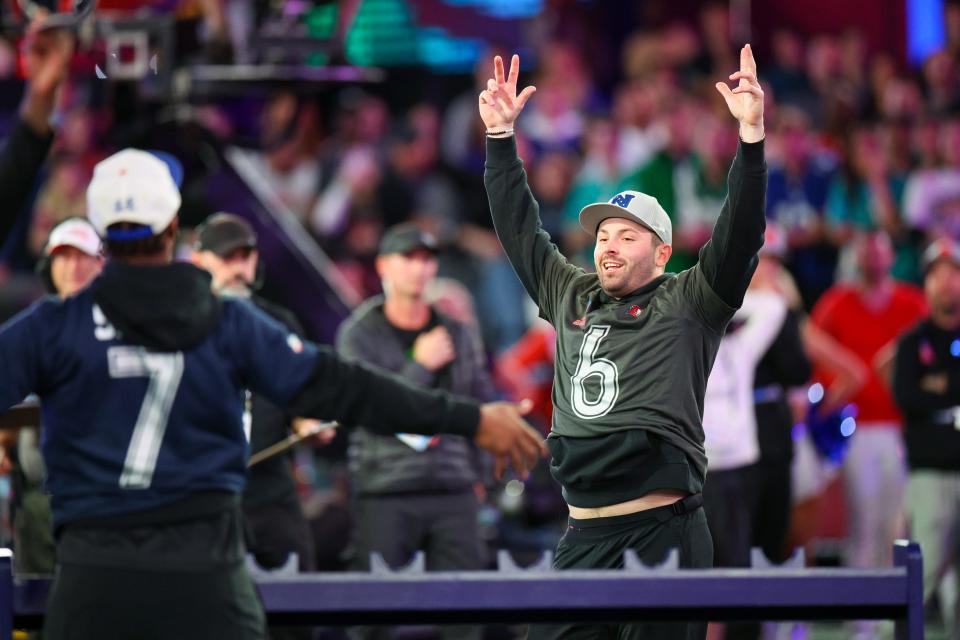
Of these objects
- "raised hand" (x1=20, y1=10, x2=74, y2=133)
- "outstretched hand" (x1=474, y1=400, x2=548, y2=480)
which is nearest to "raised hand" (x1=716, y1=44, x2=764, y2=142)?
Result: "outstretched hand" (x1=474, y1=400, x2=548, y2=480)

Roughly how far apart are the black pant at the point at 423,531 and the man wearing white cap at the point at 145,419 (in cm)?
333

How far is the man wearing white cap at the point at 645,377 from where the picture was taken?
5.21 m

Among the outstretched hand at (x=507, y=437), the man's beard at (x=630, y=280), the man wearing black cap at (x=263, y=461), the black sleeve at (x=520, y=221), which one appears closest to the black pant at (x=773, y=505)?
the man wearing black cap at (x=263, y=461)

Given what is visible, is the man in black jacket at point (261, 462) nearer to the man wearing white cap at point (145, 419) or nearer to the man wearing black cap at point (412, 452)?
the man wearing black cap at point (412, 452)

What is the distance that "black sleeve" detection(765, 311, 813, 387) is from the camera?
8.77 meters

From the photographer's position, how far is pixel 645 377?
5352 mm

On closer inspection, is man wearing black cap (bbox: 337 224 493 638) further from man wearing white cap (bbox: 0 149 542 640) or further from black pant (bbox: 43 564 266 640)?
black pant (bbox: 43 564 266 640)

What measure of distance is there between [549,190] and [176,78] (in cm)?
429

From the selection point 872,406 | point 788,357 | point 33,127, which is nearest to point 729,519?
point 788,357

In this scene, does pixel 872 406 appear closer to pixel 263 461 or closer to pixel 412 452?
pixel 412 452

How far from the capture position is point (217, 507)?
4375 millimetres

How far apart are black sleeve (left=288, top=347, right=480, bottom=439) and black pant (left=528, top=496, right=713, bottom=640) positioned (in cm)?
94

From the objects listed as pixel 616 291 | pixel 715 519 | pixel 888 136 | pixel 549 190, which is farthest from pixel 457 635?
pixel 888 136

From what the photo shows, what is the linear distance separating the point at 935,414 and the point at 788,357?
0.85 m
